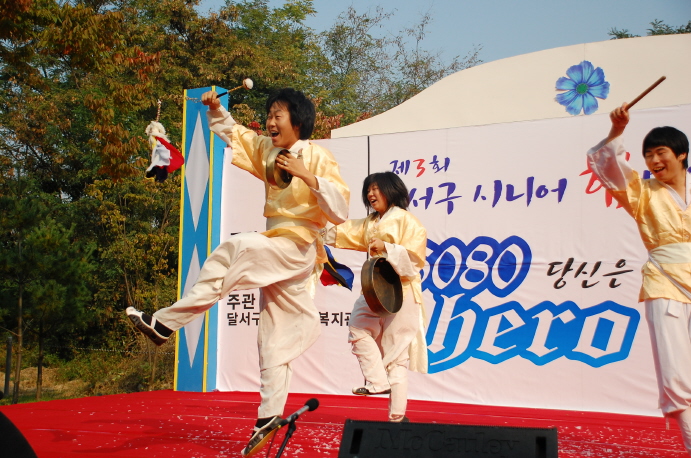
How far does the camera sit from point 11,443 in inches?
59.8

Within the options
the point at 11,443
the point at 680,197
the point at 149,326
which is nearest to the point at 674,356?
the point at 680,197

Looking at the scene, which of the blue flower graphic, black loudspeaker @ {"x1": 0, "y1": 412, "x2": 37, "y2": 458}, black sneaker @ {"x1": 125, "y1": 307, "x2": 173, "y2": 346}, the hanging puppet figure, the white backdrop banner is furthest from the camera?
the blue flower graphic

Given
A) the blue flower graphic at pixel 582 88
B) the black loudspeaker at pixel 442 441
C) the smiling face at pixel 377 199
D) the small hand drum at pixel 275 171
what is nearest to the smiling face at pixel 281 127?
the small hand drum at pixel 275 171

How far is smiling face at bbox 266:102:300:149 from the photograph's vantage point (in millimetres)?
3447

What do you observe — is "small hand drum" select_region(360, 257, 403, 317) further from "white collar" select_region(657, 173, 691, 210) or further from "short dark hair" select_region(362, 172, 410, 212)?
"white collar" select_region(657, 173, 691, 210)

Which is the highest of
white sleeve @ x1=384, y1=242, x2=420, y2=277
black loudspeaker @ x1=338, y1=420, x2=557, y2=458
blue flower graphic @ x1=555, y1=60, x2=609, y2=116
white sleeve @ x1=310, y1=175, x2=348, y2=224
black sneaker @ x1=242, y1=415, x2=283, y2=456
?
blue flower graphic @ x1=555, y1=60, x2=609, y2=116

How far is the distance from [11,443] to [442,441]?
4.40 feet

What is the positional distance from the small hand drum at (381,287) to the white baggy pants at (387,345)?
0.36 ft

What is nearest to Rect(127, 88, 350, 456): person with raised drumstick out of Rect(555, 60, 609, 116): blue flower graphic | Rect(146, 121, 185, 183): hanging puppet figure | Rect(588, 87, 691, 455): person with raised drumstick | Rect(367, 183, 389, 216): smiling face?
Rect(146, 121, 185, 183): hanging puppet figure

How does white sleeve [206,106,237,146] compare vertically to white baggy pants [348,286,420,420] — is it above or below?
above

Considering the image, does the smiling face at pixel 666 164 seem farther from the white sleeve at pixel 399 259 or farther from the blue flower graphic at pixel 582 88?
the blue flower graphic at pixel 582 88

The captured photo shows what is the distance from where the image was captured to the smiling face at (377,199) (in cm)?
445

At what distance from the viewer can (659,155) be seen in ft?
10.7

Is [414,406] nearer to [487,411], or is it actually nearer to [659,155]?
[487,411]
